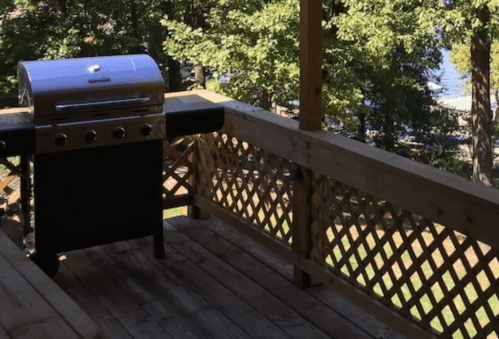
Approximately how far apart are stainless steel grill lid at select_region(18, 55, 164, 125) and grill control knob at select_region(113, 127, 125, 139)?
0.08 metres

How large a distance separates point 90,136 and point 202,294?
2.91 ft

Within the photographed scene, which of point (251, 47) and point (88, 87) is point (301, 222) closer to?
point (88, 87)

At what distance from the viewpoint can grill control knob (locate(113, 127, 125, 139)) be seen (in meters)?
3.47

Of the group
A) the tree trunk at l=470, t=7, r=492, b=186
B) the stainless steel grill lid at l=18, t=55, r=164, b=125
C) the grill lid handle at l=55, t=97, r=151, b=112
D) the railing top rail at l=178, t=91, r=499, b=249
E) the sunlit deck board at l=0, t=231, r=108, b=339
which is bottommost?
the tree trunk at l=470, t=7, r=492, b=186

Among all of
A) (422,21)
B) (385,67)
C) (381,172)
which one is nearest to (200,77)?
(385,67)

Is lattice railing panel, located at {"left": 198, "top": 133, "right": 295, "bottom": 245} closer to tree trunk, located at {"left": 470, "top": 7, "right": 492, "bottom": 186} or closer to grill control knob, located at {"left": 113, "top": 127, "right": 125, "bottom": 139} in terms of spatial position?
grill control knob, located at {"left": 113, "top": 127, "right": 125, "bottom": 139}

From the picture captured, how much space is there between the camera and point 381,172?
2.84 m

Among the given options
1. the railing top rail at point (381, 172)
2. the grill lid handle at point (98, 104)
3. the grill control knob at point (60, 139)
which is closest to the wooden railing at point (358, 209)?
the railing top rail at point (381, 172)

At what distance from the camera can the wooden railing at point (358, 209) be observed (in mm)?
2518

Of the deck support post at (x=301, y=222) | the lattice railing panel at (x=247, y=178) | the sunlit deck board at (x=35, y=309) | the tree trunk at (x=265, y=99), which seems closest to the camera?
the sunlit deck board at (x=35, y=309)

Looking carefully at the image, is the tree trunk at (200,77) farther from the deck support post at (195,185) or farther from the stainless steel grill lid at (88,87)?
the stainless steel grill lid at (88,87)

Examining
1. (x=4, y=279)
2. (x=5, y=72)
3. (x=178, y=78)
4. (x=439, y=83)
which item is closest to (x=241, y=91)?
(x=178, y=78)

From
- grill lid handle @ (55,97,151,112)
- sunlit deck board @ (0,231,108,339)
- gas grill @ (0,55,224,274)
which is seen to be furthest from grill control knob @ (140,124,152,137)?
sunlit deck board @ (0,231,108,339)

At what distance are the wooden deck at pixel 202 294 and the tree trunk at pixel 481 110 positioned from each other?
10.2m
